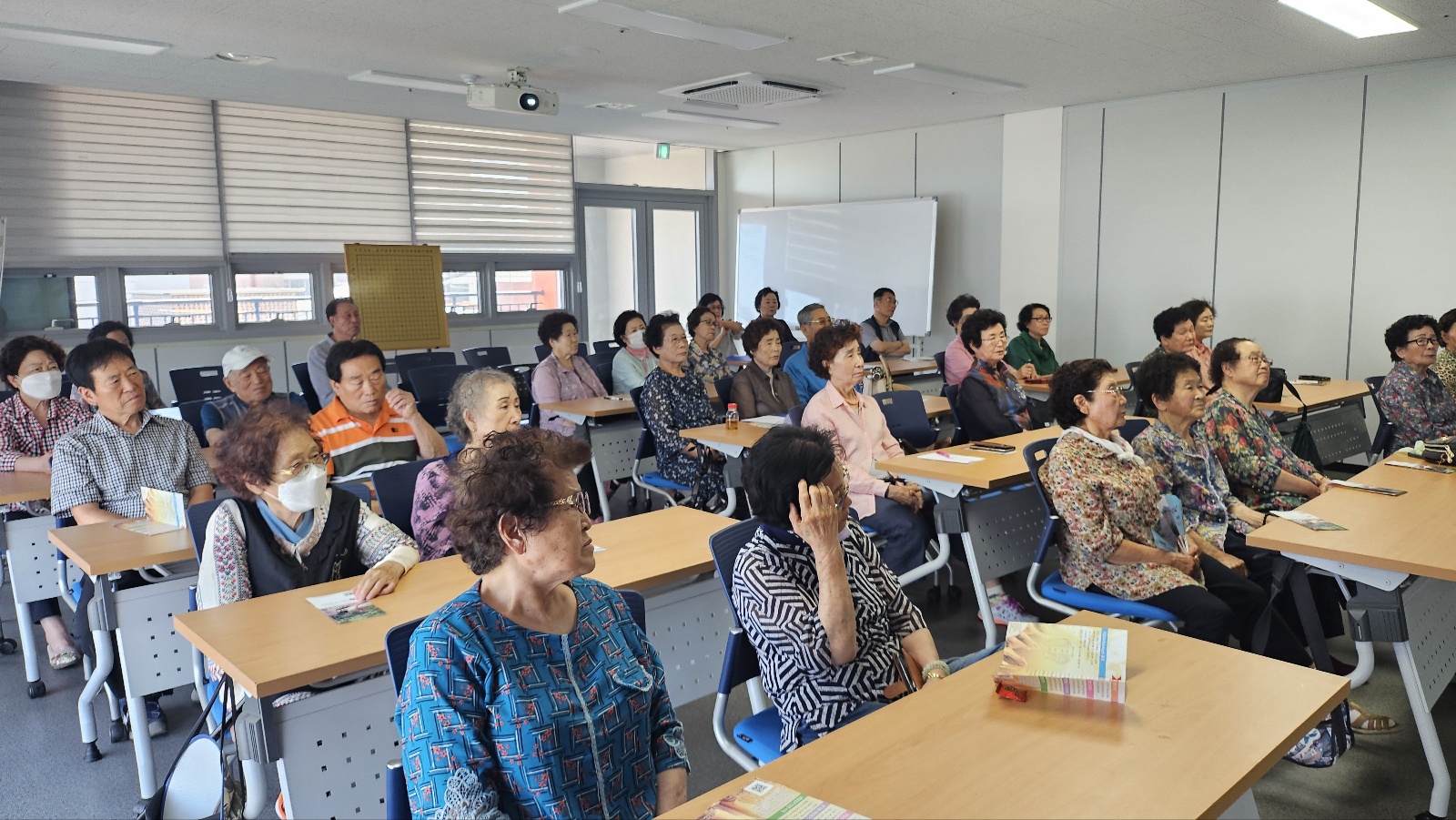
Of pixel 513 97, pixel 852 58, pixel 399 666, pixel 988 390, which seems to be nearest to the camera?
pixel 399 666

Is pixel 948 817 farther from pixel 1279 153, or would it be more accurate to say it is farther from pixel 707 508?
pixel 1279 153

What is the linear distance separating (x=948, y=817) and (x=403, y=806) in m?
0.89

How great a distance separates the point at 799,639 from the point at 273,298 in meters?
8.75

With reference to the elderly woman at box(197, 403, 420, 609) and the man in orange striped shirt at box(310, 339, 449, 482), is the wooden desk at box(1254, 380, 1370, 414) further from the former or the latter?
the elderly woman at box(197, 403, 420, 609)

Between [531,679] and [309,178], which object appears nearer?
[531,679]

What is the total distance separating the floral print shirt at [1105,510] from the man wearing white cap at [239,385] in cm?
391

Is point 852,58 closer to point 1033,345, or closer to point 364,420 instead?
point 1033,345

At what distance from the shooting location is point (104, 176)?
830 centimetres

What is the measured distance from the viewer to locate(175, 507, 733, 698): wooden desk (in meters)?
2.10

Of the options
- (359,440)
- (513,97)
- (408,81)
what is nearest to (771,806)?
(359,440)

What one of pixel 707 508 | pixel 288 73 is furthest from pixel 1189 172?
pixel 288 73

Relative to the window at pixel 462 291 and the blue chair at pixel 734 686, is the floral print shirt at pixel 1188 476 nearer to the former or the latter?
the blue chair at pixel 734 686

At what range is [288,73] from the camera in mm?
7426

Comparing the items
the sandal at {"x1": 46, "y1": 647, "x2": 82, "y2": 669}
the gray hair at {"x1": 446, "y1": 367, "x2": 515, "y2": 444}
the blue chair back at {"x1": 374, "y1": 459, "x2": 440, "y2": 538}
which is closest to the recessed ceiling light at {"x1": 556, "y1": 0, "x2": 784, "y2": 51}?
the gray hair at {"x1": 446, "y1": 367, "x2": 515, "y2": 444}
